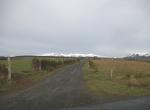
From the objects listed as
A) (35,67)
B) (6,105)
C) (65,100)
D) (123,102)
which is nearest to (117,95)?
(123,102)

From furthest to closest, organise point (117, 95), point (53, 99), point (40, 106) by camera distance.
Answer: point (117, 95) < point (53, 99) < point (40, 106)

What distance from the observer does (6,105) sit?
1525 centimetres

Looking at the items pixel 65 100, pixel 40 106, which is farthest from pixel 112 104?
pixel 40 106

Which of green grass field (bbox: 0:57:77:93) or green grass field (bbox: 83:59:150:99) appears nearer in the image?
green grass field (bbox: 83:59:150:99)

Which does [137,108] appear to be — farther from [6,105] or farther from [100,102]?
[6,105]

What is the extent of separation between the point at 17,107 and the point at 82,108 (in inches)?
149

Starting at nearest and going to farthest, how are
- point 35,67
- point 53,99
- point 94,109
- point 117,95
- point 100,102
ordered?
1. point 94,109
2. point 100,102
3. point 53,99
4. point 117,95
5. point 35,67

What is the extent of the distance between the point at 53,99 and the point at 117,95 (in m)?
5.18

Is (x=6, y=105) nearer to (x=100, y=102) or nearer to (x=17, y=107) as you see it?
(x=17, y=107)

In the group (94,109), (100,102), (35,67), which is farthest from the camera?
(35,67)

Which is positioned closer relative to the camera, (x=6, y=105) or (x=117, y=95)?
(x=6, y=105)

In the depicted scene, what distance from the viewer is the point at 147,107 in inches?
573

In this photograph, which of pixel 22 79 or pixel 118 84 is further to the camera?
pixel 22 79

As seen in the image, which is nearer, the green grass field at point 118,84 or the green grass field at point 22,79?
the green grass field at point 118,84
